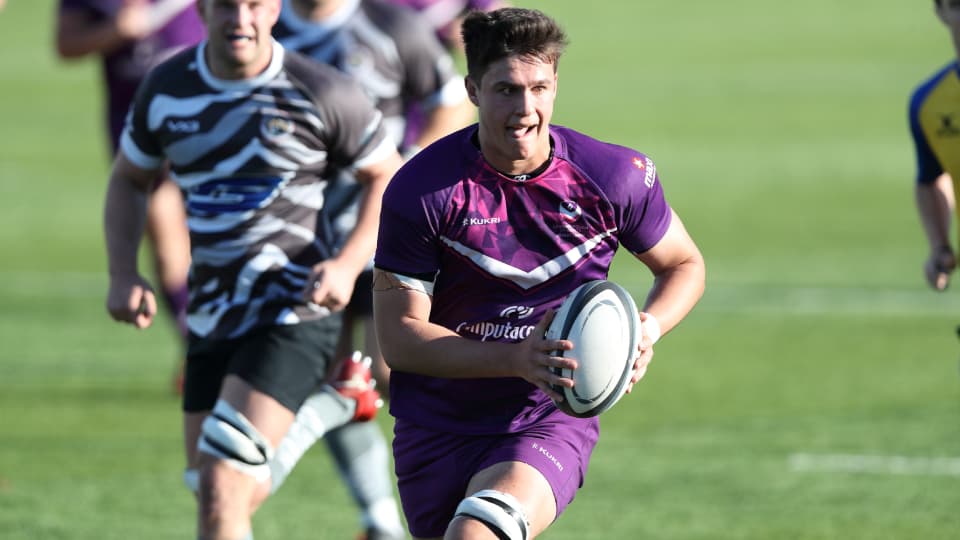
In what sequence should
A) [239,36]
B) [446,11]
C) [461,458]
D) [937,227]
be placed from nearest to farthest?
1. [461,458]
2. [239,36]
3. [937,227]
4. [446,11]

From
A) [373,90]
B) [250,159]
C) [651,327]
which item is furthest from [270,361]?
[373,90]

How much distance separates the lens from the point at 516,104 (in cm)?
509

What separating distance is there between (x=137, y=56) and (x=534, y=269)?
6.41 meters

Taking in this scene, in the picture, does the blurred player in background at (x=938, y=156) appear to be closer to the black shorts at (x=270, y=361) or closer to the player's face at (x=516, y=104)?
the player's face at (x=516, y=104)

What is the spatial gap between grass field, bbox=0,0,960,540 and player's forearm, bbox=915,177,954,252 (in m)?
1.49

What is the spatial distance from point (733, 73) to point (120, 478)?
25283mm

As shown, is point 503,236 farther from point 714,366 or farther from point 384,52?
point 714,366

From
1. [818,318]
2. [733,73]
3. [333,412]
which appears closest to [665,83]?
[733,73]

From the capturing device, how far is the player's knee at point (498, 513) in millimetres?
4926

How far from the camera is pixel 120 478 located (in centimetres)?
905

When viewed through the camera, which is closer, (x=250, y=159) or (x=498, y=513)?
(x=498, y=513)

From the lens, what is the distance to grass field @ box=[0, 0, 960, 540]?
834 centimetres

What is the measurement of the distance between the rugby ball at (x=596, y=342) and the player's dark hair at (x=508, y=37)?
0.69 meters

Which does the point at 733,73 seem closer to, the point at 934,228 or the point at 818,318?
the point at 818,318
